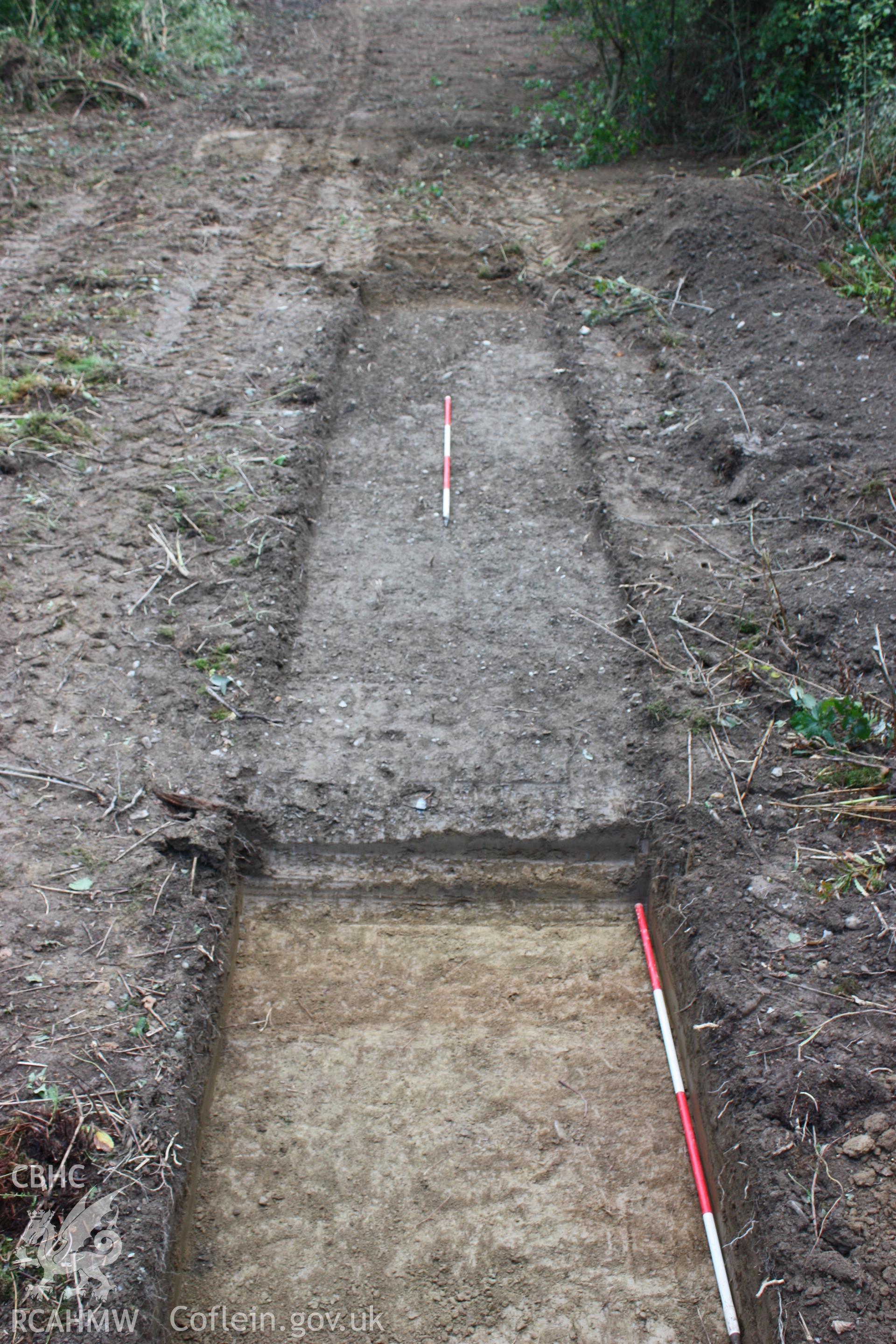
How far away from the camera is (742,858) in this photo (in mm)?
2979

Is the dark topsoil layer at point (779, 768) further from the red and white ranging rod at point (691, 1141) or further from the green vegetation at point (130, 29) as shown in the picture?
the green vegetation at point (130, 29)

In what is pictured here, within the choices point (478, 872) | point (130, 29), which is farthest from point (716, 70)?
point (478, 872)

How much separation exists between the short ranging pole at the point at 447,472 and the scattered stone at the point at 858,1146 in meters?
3.19

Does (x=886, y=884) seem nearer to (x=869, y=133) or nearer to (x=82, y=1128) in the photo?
(x=82, y=1128)

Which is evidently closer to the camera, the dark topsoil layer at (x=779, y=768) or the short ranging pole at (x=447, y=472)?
the dark topsoil layer at (x=779, y=768)

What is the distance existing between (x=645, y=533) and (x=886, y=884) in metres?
2.06

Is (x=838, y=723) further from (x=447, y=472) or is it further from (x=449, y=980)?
(x=447, y=472)

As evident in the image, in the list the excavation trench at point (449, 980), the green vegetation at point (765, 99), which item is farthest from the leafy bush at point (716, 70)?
the excavation trench at point (449, 980)

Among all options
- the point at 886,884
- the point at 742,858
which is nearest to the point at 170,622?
the point at 742,858

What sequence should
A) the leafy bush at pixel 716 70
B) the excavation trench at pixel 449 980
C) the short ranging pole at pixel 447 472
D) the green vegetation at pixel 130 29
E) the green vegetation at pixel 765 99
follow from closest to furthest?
the excavation trench at pixel 449 980
the short ranging pole at pixel 447 472
the green vegetation at pixel 765 99
the leafy bush at pixel 716 70
the green vegetation at pixel 130 29

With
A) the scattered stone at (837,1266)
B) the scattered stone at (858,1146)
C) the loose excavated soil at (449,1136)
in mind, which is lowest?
the loose excavated soil at (449,1136)

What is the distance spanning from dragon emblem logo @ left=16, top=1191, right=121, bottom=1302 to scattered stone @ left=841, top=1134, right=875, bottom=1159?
184 centimetres

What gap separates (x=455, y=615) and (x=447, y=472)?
1.10 metres

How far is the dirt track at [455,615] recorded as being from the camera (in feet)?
8.17
